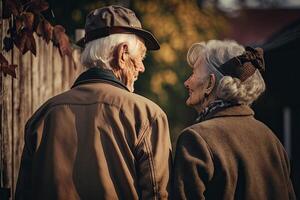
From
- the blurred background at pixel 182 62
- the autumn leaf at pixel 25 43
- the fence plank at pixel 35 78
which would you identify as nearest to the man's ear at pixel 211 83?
the autumn leaf at pixel 25 43

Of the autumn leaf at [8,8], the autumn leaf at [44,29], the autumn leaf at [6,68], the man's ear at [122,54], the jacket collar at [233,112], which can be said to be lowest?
the jacket collar at [233,112]

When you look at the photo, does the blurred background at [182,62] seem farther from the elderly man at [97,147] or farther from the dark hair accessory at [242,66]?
the elderly man at [97,147]

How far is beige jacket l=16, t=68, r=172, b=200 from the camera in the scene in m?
3.35

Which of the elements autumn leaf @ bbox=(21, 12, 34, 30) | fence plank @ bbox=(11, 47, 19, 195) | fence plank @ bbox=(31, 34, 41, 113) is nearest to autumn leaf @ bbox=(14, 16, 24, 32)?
autumn leaf @ bbox=(21, 12, 34, 30)

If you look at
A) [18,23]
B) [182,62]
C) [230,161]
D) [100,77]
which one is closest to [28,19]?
[18,23]

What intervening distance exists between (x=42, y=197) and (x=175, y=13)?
9621mm

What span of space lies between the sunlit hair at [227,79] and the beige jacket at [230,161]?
8 cm

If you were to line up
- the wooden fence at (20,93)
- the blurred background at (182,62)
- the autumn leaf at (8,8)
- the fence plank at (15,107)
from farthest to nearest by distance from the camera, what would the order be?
the blurred background at (182,62)
the fence plank at (15,107)
the wooden fence at (20,93)
the autumn leaf at (8,8)

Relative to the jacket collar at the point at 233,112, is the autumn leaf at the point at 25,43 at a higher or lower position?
higher

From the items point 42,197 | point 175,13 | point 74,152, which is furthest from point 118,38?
point 175,13

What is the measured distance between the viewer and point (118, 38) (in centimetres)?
364

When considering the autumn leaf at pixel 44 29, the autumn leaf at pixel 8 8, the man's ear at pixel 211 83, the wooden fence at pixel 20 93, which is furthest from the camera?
the autumn leaf at pixel 44 29

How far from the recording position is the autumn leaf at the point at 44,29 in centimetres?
443

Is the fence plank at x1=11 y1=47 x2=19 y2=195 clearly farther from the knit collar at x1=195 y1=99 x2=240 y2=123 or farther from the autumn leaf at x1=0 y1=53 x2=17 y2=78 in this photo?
the knit collar at x1=195 y1=99 x2=240 y2=123
